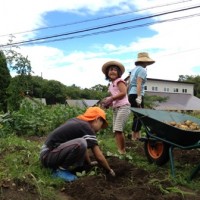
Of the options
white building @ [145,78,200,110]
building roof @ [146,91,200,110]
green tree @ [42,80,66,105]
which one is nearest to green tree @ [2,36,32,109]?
white building @ [145,78,200,110]

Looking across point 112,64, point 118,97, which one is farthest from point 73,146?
point 112,64

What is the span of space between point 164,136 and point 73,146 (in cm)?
133

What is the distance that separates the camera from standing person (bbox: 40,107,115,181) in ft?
14.6

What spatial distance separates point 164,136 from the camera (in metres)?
5.10

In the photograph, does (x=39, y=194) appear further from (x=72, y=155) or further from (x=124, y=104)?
(x=124, y=104)

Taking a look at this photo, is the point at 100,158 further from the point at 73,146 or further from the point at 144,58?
the point at 144,58

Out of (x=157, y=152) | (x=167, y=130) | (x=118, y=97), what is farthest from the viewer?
(x=118, y=97)

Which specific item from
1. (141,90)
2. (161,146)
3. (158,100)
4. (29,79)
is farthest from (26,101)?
(158,100)

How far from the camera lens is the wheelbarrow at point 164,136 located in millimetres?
4691

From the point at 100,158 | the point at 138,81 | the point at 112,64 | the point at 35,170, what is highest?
the point at 112,64

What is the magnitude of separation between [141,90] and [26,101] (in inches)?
170

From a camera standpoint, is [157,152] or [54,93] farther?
[54,93]

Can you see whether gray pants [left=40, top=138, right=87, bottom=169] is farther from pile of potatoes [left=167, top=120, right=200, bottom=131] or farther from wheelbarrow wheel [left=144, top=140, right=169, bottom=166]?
pile of potatoes [left=167, top=120, right=200, bottom=131]

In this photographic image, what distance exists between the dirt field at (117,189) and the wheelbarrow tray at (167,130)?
0.49 m
